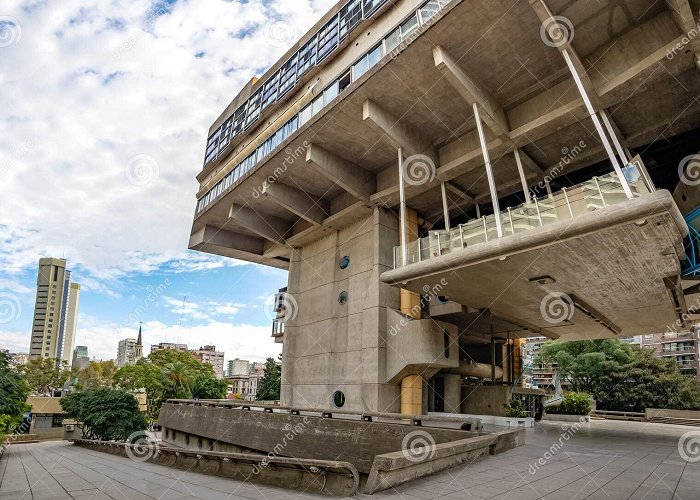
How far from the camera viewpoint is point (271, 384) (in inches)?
1855

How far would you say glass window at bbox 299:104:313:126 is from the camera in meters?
18.8

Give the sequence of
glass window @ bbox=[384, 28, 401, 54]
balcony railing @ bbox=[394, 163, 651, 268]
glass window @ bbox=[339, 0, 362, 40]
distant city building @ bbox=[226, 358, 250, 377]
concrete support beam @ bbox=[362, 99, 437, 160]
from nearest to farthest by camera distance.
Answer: balcony railing @ bbox=[394, 163, 651, 268], glass window @ bbox=[384, 28, 401, 54], concrete support beam @ bbox=[362, 99, 437, 160], glass window @ bbox=[339, 0, 362, 40], distant city building @ bbox=[226, 358, 250, 377]

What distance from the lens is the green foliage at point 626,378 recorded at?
119 feet

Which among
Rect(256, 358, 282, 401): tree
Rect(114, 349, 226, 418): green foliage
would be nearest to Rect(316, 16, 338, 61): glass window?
Rect(256, 358, 282, 401): tree

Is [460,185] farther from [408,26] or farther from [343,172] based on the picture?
[408,26]

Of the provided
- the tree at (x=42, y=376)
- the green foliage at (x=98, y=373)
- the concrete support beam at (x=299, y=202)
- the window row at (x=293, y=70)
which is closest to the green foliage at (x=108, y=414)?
the window row at (x=293, y=70)

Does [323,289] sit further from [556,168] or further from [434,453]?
[434,453]

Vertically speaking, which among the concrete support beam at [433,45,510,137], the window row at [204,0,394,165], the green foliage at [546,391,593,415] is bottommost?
the green foliage at [546,391,593,415]

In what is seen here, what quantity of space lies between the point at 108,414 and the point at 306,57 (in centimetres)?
2738

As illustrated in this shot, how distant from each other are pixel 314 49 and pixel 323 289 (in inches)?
512

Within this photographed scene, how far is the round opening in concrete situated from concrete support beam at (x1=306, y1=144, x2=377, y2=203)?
9.54m

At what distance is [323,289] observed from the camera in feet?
77.9

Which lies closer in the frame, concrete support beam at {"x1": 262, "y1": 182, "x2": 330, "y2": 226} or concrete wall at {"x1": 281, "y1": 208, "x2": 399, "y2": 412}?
concrete wall at {"x1": 281, "y1": 208, "x2": 399, "y2": 412}

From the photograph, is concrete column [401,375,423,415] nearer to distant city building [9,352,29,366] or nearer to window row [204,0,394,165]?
window row [204,0,394,165]
